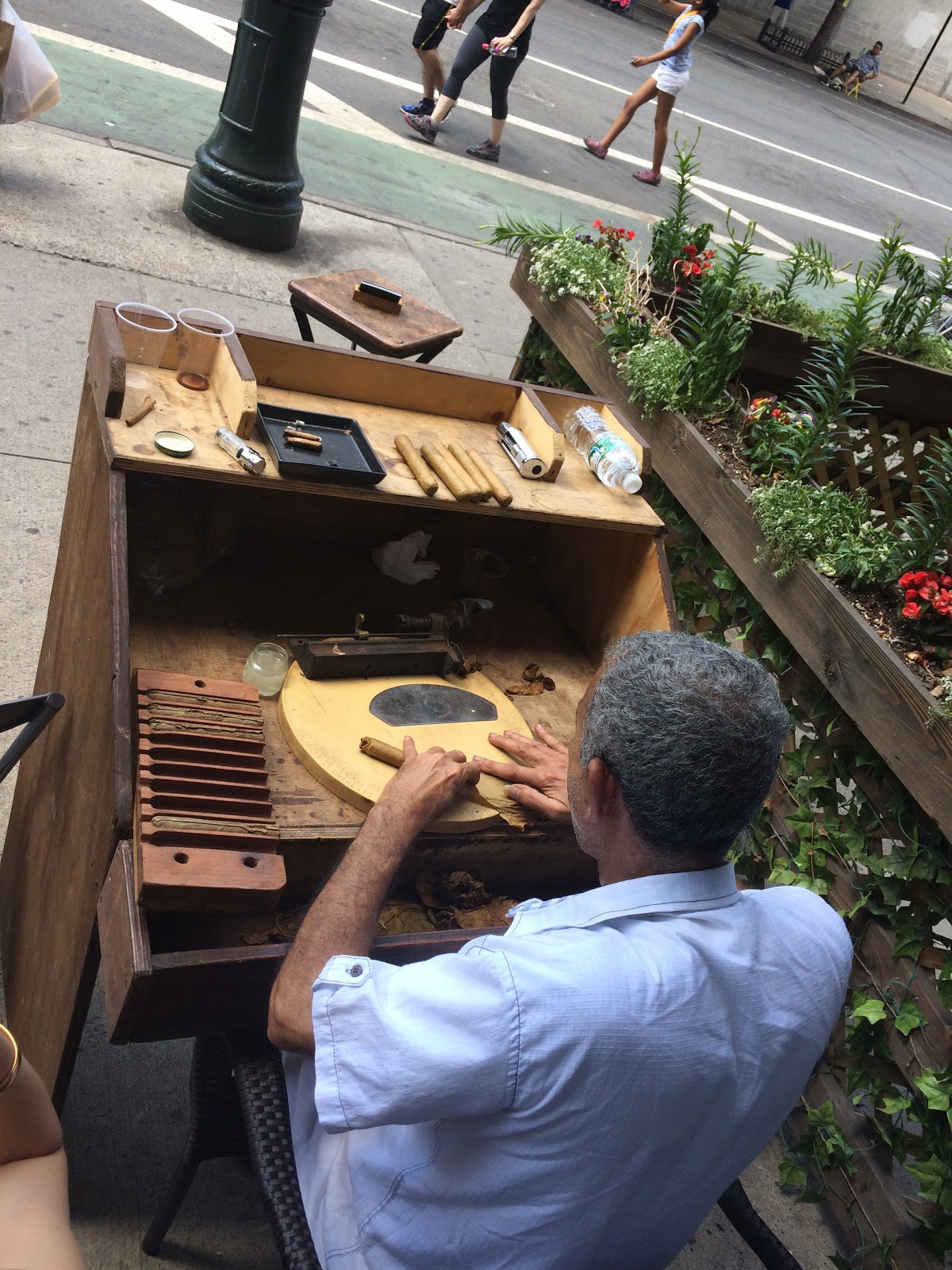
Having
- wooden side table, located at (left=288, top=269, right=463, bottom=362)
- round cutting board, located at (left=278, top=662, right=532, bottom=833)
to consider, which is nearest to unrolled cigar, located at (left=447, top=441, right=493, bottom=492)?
round cutting board, located at (left=278, top=662, right=532, bottom=833)

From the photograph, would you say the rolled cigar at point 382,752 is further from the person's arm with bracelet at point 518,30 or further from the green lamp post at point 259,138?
the person's arm with bracelet at point 518,30

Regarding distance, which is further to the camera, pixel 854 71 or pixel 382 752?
pixel 854 71

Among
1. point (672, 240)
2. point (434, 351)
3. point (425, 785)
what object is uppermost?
point (672, 240)

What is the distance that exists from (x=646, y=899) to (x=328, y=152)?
7.95 meters

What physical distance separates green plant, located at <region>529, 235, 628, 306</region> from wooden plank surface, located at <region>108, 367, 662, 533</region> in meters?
1.36

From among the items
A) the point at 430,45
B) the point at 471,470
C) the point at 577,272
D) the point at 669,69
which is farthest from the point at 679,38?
the point at 471,470

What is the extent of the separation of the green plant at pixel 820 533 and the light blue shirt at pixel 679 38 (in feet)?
24.7

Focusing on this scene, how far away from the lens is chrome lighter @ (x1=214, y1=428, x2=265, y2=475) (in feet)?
6.72

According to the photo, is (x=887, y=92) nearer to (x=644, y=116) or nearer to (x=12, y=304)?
A: (x=644, y=116)

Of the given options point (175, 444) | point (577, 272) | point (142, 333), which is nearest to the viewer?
point (175, 444)

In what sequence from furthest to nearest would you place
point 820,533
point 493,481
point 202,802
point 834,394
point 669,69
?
point 669,69 < point 834,394 < point 820,533 < point 493,481 < point 202,802

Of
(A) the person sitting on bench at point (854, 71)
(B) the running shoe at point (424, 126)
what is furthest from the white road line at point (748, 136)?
(A) the person sitting on bench at point (854, 71)

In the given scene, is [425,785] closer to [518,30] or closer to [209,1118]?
[209,1118]

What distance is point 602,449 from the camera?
2621 mm
